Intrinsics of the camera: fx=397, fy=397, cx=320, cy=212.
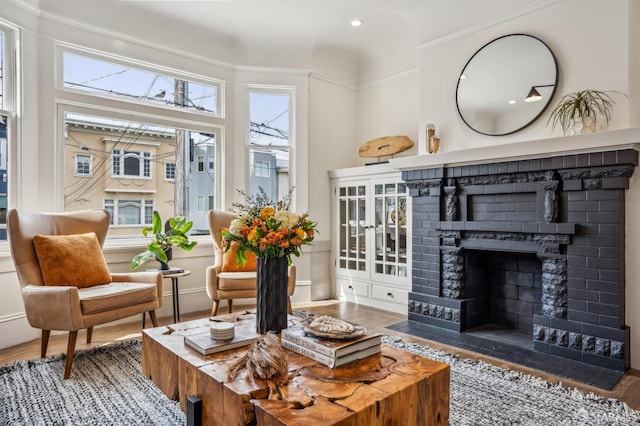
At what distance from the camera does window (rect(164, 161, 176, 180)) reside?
4.15 metres

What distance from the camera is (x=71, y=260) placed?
287 centimetres

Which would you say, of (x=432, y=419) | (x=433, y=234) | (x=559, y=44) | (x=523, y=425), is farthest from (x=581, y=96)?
(x=432, y=419)

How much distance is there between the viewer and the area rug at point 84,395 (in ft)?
6.50

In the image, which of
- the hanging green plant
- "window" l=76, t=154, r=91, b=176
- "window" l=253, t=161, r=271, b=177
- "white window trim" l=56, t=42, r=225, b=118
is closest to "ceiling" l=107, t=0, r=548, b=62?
"white window trim" l=56, t=42, r=225, b=118

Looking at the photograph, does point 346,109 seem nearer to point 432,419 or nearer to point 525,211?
point 525,211

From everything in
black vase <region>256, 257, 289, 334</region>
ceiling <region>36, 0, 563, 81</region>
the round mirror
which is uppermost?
ceiling <region>36, 0, 563, 81</region>

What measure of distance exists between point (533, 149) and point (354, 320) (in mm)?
2166

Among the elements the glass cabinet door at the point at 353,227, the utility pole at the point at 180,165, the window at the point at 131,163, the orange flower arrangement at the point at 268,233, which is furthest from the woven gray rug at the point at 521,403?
the window at the point at 131,163

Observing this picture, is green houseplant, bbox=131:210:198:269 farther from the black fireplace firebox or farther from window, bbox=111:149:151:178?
the black fireplace firebox

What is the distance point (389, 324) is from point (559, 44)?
2699 millimetres

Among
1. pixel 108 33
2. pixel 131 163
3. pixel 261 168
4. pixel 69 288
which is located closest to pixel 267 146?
pixel 261 168

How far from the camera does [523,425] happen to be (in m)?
1.92

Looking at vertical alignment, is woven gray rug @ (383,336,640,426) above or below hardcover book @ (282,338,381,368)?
below

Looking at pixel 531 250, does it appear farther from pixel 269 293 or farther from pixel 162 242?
pixel 162 242
